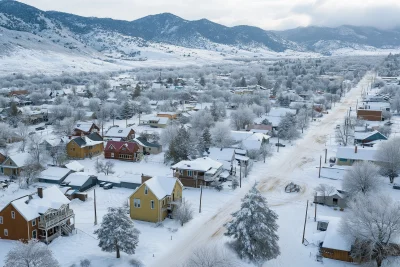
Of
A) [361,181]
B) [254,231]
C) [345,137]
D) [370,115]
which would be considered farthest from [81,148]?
[370,115]

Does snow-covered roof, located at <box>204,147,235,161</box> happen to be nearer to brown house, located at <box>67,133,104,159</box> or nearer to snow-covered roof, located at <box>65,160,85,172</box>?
snow-covered roof, located at <box>65,160,85,172</box>

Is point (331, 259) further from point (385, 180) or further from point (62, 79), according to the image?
point (62, 79)

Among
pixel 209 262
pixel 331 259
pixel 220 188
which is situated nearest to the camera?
pixel 209 262

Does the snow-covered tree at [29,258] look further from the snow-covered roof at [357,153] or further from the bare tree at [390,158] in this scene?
the snow-covered roof at [357,153]

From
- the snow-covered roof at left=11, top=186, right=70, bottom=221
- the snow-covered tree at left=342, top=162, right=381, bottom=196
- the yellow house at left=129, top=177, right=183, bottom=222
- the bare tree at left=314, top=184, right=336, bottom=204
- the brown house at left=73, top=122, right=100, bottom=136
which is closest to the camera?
the snow-covered roof at left=11, top=186, right=70, bottom=221

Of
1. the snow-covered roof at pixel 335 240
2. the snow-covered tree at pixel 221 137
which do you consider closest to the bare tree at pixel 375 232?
the snow-covered roof at pixel 335 240

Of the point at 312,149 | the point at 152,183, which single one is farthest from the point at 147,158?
the point at 312,149

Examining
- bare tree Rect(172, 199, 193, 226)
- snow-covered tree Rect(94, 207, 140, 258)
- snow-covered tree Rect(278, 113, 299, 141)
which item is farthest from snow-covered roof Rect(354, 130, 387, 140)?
snow-covered tree Rect(94, 207, 140, 258)
